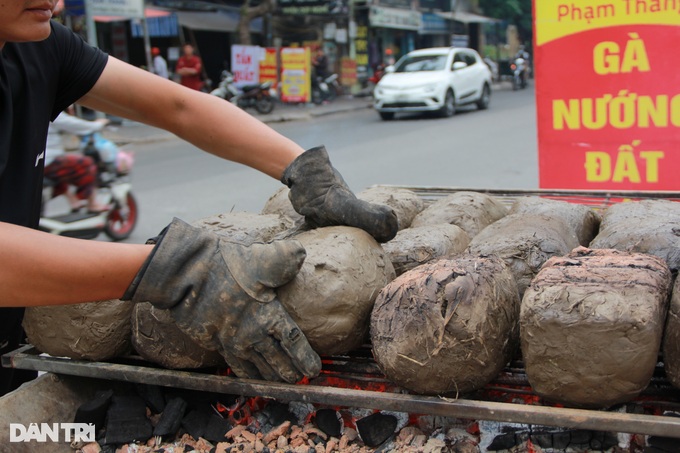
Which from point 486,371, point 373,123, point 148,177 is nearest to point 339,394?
point 486,371

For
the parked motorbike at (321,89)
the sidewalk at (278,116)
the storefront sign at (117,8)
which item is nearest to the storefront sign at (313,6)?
the parked motorbike at (321,89)

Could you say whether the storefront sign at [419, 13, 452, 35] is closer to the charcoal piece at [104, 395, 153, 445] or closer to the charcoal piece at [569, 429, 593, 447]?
the charcoal piece at [104, 395, 153, 445]

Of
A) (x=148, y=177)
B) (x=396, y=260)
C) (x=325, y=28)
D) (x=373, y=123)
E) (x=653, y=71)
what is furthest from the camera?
(x=325, y=28)

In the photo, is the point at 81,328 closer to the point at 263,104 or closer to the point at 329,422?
the point at 329,422

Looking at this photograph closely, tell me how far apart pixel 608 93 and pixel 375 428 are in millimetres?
3672

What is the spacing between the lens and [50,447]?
2.29 meters

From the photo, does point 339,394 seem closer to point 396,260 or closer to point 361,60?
point 396,260

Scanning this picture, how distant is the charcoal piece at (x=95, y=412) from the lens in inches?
94.0

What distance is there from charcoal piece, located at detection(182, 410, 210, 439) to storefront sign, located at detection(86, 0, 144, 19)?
1341 centimetres

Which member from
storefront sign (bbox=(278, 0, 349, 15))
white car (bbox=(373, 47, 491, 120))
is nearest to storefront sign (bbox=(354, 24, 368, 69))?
storefront sign (bbox=(278, 0, 349, 15))

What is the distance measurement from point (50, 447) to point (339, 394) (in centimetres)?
98

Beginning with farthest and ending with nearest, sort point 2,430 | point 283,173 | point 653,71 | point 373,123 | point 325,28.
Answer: point 325,28, point 373,123, point 653,71, point 283,173, point 2,430

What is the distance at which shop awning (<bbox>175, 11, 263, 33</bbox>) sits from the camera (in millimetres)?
21062

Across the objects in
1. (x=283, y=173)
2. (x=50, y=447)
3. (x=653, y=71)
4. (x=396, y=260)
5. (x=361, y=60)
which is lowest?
(x=50, y=447)
